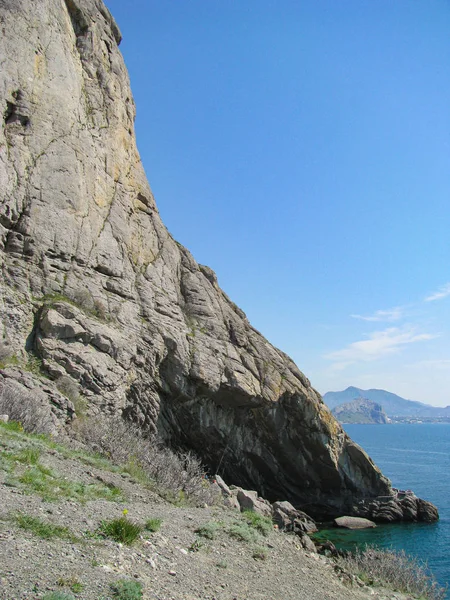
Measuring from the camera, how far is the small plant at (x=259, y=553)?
12.2m

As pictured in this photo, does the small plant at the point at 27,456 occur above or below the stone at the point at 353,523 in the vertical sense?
above

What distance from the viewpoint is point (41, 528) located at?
27.3 ft

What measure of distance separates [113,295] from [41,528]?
1952 cm

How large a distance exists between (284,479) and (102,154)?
2992 cm

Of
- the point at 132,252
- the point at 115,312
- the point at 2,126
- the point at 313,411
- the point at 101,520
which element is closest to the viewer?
the point at 101,520

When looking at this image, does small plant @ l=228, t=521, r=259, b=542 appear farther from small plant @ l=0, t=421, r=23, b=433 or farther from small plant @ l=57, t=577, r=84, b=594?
small plant @ l=0, t=421, r=23, b=433

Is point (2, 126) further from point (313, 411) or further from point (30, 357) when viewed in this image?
point (313, 411)

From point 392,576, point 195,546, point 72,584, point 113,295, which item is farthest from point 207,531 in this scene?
point 113,295

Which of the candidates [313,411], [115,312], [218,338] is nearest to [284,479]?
[313,411]

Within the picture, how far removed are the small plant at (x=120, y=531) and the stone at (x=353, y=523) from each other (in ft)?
103

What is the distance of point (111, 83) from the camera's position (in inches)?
1337

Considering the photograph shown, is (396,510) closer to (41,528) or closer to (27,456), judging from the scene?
(27,456)

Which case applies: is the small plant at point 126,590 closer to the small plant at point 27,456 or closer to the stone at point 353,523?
the small plant at point 27,456

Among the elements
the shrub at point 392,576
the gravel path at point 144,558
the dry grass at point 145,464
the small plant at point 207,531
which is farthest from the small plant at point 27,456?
the shrub at point 392,576
